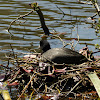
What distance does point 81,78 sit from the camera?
5.00 meters

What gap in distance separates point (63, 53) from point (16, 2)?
27.3ft

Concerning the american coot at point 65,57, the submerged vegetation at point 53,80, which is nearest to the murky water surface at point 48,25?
the american coot at point 65,57

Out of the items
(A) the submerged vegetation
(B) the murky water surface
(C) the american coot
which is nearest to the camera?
(A) the submerged vegetation

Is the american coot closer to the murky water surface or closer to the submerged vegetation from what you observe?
the submerged vegetation

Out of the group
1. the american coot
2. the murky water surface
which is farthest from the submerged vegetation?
the murky water surface

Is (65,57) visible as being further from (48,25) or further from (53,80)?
(48,25)

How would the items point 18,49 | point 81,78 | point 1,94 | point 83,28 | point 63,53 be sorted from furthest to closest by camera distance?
point 83,28 → point 18,49 → point 63,53 → point 81,78 → point 1,94

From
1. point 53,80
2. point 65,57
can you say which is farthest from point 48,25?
point 53,80

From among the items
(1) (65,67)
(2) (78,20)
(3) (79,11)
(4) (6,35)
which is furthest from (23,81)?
(3) (79,11)

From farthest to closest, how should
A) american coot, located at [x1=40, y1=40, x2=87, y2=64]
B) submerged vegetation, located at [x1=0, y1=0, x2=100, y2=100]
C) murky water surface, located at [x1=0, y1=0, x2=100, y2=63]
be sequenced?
murky water surface, located at [x1=0, y1=0, x2=100, y2=63] → american coot, located at [x1=40, y1=40, x2=87, y2=64] → submerged vegetation, located at [x1=0, y1=0, x2=100, y2=100]

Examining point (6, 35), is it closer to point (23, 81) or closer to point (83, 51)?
point (83, 51)

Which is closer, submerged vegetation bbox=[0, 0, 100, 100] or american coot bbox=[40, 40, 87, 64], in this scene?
submerged vegetation bbox=[0, 0, 100, 100]

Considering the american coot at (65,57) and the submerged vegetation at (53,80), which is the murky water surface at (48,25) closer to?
the american coot at (65,57)

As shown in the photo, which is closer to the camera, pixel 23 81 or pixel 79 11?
pixel 23 81
